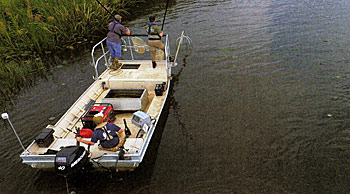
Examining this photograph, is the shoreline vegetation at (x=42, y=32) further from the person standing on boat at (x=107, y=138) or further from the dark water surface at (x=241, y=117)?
the person standing on boat at (x=107, y=138)

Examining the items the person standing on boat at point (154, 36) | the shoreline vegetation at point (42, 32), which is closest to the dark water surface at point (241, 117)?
the shoreline vegetation at point (42, 32)

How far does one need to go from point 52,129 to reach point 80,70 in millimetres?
5729

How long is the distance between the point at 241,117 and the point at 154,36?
389cm

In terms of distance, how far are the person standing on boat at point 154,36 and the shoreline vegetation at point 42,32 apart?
5133 mm

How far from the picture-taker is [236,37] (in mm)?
13328

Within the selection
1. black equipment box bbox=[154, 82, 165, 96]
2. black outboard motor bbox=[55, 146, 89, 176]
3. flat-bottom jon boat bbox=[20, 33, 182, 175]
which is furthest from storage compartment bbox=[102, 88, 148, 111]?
black outboard motor bbox=[55, 146, 89, 176]

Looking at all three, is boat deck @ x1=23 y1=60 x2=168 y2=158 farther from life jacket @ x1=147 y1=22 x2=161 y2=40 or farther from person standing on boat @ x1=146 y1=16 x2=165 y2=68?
life jacket @ x1=147 y1=22 x2=161 y2=40

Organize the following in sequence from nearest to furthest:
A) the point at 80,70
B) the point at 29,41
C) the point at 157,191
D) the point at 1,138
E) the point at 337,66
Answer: the point at 157,191 < the point at 1,138 < the point at 337,66 < the point at 80,70 < the point at 29,41

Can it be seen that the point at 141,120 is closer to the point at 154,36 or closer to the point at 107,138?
the point at 107,138

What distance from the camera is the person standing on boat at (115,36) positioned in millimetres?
8812

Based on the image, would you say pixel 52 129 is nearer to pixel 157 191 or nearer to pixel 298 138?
pixel 157 191

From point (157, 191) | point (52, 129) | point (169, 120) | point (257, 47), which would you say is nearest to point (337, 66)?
point (257, 47)

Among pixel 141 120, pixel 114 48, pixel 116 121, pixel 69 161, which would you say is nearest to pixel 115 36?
pixel 114 48

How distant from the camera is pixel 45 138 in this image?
20.0 ft
